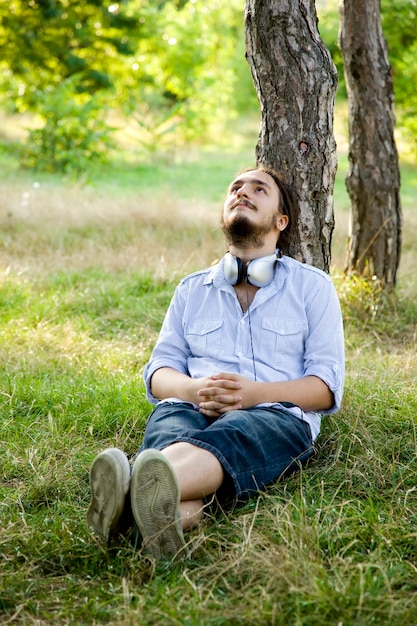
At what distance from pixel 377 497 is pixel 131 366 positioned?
246 cm

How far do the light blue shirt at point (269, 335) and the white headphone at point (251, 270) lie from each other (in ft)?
0.20

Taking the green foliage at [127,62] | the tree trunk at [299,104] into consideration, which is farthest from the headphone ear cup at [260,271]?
the green foliage at [127,62]

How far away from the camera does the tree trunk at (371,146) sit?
6.63 metres

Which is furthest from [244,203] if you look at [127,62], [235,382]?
[127,62]

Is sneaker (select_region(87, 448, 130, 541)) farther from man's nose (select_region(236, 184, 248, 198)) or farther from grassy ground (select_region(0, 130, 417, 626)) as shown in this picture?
man's nose (select_region(236, 184, 248, 198))

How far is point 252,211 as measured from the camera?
12.9 feet

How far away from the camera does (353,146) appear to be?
6.79 metres

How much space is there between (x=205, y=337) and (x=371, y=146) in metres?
3.55

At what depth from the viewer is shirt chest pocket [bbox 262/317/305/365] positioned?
378 centimetres

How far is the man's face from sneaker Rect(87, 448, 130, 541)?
4.72ft

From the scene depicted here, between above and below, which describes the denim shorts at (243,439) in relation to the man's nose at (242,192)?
below

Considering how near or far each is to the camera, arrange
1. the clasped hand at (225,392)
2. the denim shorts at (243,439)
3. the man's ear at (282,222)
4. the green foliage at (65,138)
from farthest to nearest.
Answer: the green foliage at (65,138), the man's ear at (282,222), the clasped hand at (225,392), the denim shorts at (243,439)

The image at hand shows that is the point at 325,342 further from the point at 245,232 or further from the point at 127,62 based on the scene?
the point at 127,62

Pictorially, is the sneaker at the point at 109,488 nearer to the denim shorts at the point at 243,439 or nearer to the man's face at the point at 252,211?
the denim shorts at the point at 243,439
